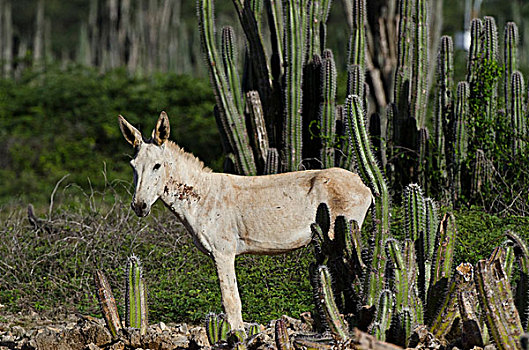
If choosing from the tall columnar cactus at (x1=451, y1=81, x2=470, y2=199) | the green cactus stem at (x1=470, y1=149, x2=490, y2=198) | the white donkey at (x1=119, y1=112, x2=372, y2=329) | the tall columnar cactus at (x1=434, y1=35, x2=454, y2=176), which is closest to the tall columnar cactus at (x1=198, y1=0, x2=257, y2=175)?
the tall columnar cactus at (x1=434, y1=35, x2=454, y2=176)

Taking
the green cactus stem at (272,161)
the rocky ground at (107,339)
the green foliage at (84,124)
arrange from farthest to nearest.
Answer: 1. the green foliage at (84,124)
2. the green cactus stem at (272,161)
3. the rocky ground at (107,339)

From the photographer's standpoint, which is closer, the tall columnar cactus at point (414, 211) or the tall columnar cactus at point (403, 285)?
the tall columnar cactus at point (403, 285)

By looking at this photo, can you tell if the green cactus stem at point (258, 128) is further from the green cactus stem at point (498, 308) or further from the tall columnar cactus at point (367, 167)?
the green cactus stem at point (498, 308)

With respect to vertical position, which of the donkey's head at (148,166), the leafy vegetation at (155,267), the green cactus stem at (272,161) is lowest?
the leafy vegetation at (155,267)

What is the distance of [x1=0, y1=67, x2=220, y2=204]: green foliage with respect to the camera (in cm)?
1387

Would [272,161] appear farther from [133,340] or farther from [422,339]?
[422,339]

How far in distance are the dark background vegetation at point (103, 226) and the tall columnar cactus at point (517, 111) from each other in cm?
107

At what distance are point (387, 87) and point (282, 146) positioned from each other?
292 cm

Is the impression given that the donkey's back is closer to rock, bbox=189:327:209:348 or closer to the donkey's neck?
the donkey's neck

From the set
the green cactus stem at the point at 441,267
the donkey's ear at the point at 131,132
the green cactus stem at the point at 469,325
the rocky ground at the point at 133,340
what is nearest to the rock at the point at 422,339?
the rocky ground at the point at 133,340

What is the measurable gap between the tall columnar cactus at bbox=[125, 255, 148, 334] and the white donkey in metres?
0.42

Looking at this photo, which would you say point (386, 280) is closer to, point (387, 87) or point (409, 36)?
point (409, 36)

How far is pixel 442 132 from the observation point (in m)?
7.50

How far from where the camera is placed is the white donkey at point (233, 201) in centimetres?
432
